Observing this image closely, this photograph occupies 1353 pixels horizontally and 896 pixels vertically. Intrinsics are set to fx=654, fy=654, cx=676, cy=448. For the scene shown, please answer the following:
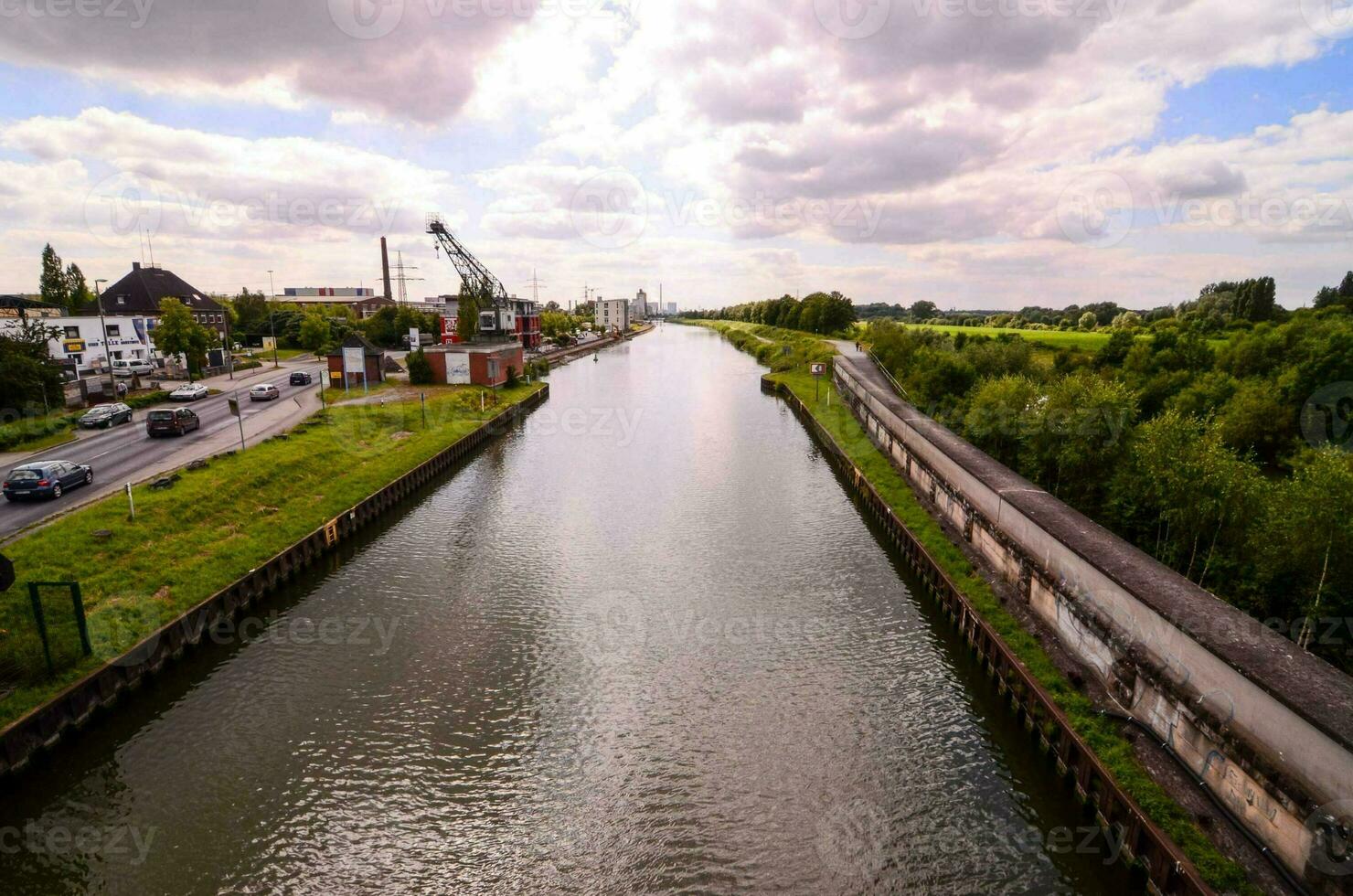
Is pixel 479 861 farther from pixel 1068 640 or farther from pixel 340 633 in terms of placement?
pixel 1068 640

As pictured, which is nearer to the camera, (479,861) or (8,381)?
(479,861)

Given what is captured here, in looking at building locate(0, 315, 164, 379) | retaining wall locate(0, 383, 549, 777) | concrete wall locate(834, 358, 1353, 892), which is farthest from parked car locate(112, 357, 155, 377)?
concrete wall locate(834, 358, 1353, 892)

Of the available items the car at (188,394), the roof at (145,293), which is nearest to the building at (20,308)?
the roof at (145,293)

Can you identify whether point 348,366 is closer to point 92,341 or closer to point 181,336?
point 181,336

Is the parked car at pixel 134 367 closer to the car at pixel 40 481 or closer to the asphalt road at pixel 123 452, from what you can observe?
the asphalt road at pixel 123 452

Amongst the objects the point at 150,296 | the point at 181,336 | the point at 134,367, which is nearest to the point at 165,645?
the point at 181,336

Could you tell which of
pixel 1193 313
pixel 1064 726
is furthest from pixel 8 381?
pixel 1193 313
